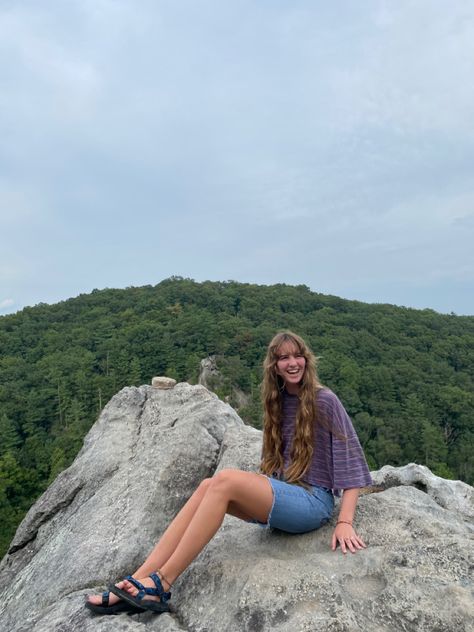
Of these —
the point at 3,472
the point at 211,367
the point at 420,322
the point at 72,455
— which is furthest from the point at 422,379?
the point at 3,472

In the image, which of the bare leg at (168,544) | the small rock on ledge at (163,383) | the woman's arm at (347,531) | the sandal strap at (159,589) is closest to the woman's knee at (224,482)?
the bare leg at (168,544)

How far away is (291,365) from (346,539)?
5.34 feet

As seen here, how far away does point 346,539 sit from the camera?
4086mm

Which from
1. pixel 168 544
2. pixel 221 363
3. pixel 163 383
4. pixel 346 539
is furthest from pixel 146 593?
pixel 221 363

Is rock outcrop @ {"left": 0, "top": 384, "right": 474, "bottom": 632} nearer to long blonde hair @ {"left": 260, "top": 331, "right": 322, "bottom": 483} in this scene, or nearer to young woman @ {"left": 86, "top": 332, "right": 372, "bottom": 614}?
young woman @ {"left": 86, "top": 332, "right": 372, "bottom": 614}

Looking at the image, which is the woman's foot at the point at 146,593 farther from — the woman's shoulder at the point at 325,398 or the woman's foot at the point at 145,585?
the woman's shoulder at the point at 325,398

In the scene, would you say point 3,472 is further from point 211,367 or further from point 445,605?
point 445,605

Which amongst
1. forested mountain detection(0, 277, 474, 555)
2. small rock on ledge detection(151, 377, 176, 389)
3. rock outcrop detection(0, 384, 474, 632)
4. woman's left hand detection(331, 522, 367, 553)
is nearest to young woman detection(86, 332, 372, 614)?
woman's left hand detection(331, 522, 367, 553)

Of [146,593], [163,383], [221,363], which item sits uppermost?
[163,383]

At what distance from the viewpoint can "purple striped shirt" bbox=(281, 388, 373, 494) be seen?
4285 millimetres

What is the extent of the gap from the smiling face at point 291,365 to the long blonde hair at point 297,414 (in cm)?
3

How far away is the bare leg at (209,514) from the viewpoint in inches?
154

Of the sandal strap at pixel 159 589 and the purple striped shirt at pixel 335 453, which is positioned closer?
the sandal strap at pixel 159 589

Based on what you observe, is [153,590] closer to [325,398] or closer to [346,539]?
[346,539]
